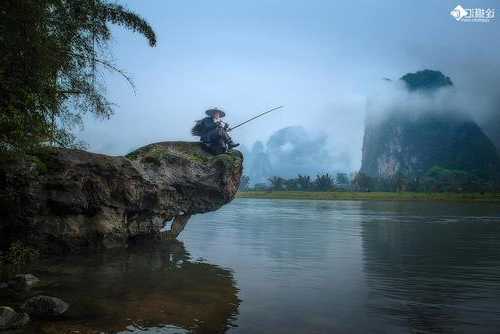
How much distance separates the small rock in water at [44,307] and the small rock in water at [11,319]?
413mm

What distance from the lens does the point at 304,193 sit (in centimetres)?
11619

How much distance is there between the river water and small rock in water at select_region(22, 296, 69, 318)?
0.78 ft

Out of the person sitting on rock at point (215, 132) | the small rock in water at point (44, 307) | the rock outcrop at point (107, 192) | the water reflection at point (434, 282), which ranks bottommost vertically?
the water reflection at point (434, 282)

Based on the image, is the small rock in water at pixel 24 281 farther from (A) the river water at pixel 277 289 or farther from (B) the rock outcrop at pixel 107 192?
(B) the rock outcrop at pixel 107 192

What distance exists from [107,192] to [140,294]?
6.86 m

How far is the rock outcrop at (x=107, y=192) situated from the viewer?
42.5 ft

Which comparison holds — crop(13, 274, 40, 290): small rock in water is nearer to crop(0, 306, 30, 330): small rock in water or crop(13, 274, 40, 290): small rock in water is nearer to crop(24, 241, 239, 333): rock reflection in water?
crop(24, 241, 239, 333): rock reflection in water

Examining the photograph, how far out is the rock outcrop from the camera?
13.0m

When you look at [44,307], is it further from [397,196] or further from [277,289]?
[397,196]

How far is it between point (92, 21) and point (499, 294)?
502 inches

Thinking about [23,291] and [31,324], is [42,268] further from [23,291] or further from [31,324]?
[31,324]

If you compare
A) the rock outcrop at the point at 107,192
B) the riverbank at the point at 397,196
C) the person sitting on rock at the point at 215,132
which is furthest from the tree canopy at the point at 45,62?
the riverbank at the point at 397,196

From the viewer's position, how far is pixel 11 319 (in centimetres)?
707

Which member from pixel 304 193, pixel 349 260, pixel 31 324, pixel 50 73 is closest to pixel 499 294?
pixel 349 260
